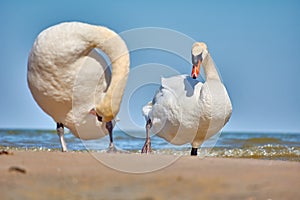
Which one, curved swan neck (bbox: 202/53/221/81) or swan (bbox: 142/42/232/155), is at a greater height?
curved swan neck (bbox: 202/53/221/81)

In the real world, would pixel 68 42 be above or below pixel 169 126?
above

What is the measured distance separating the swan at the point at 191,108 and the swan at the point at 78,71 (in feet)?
7.07

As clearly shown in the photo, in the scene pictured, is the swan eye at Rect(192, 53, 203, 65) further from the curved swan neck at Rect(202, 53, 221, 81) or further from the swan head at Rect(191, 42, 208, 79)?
the curved swan neck at Rect(202, 53, 221, 81)

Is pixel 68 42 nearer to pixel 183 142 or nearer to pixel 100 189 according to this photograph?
pixel 100 189

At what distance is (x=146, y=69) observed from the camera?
7.51 metres

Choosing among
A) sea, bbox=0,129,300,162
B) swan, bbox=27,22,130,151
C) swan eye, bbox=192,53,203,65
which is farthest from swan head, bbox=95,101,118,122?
swan eye, bbox=192,53,203,65

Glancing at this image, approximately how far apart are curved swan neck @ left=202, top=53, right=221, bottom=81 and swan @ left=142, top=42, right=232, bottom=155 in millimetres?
37

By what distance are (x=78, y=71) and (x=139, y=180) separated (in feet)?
7.76

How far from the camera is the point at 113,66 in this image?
6.64 m

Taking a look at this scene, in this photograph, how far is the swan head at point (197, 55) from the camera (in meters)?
9.42

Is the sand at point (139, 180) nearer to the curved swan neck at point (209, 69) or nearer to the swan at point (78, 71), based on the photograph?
the swan at point (78, 71)

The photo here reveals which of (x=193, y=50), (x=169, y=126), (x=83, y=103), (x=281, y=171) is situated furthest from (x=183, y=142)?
(x=281, y=171)

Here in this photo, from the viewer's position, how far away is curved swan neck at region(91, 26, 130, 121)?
6359 millimetres

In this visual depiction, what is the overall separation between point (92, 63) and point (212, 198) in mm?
3174
